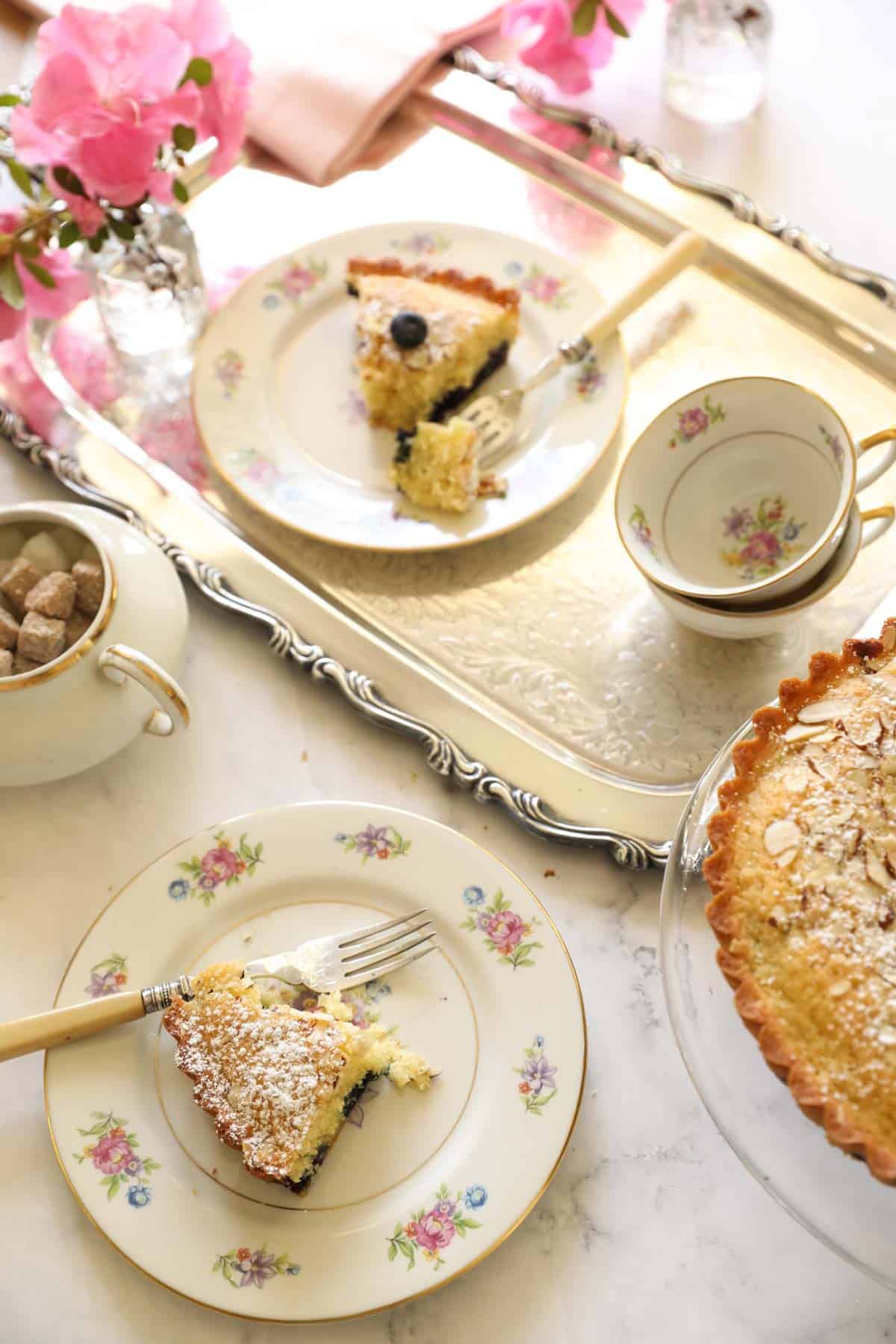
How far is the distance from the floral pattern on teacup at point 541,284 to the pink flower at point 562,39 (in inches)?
17.9

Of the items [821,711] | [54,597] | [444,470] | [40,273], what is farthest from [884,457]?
[40,273]

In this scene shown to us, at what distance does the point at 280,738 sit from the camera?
161 centimetres

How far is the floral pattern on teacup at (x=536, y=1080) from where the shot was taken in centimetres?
127

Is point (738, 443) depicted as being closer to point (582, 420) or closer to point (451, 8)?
point (582, 420)

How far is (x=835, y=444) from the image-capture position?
1519mm

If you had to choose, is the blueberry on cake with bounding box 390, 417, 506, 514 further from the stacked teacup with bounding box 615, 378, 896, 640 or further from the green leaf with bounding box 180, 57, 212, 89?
the green leaf with bounding box 180, 57, 212, 89

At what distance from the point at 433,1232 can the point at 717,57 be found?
6.20ft

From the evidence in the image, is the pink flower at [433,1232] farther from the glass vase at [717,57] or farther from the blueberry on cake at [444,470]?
the glass vase at [717,57]

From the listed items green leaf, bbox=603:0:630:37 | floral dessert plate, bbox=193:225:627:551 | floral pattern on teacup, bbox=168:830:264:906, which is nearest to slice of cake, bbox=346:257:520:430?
floral dessert plate, bbox=193:225:627:551

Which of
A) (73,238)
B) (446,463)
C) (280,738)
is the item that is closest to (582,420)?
(446,463)

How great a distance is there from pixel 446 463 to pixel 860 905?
834 mm

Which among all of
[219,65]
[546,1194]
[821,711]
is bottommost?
[546,1194]

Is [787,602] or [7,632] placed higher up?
[787,602]

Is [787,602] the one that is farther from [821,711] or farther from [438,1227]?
[438,1227]
